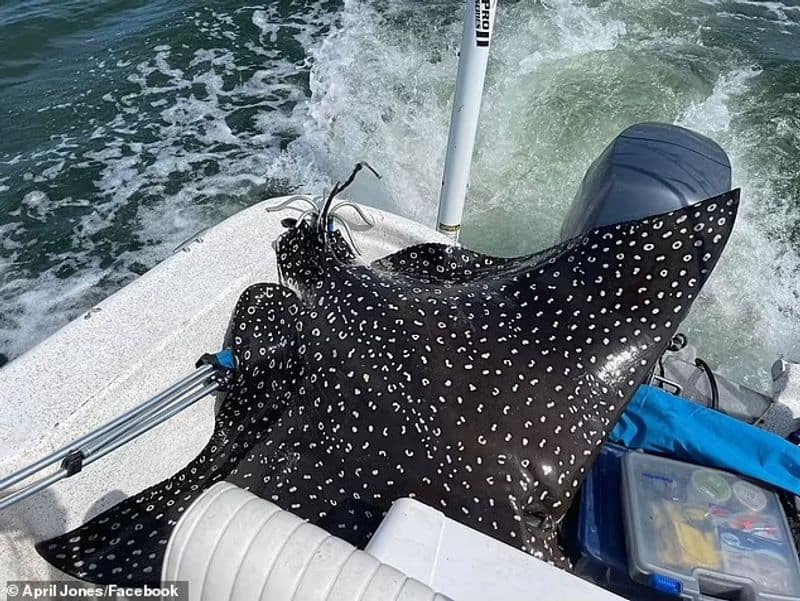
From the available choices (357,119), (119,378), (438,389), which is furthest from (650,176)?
(357,119)

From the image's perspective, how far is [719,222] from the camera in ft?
9.28

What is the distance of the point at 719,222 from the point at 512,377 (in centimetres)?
113

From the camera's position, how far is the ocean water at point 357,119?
6.31 m

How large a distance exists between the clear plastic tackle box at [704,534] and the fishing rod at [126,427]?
187 cm

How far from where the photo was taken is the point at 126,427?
2578 millimetres

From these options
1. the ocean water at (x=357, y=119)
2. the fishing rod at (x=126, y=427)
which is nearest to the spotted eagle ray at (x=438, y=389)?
the fishing rod at (x=126, y=427)

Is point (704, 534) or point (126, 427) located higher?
point (126, 427)

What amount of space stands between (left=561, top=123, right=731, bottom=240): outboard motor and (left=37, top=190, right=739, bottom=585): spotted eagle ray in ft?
1.93

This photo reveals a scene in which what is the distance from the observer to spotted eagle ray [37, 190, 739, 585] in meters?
2.50

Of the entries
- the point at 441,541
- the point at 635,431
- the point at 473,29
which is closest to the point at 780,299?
the point at 635,431

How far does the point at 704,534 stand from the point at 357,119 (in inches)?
251

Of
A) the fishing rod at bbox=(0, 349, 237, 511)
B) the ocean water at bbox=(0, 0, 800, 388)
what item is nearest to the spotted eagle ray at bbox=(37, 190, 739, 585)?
the fishing rod at bbox=(0, 349, 237, 511)

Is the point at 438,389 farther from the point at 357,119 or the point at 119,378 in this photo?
the point at 357,119

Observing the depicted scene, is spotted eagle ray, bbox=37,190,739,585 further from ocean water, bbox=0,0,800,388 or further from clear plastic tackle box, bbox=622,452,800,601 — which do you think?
ocean water, bbox=0,0,800,388
